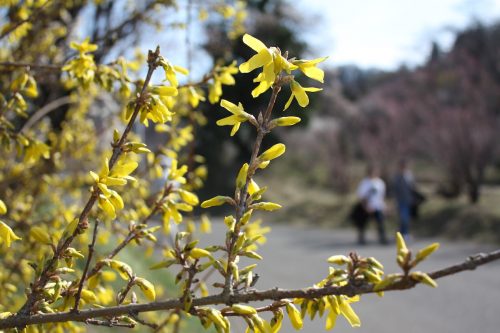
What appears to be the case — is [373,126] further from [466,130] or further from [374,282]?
[374,282]

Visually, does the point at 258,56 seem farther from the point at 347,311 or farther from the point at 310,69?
the point at 347,311

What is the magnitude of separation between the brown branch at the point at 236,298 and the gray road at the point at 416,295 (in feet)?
13.6

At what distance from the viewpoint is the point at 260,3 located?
79.4 feet

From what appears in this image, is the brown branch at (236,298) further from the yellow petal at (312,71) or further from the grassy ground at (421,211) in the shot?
the grassy ground at (421,211)

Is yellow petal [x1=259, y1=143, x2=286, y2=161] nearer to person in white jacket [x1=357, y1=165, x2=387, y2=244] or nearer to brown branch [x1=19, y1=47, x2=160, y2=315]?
brown branch [x1=19, y1=47, x2=160, y2=315]

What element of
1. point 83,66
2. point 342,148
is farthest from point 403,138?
point 83,66

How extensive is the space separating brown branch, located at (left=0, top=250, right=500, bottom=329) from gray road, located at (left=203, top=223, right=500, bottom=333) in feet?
13.6

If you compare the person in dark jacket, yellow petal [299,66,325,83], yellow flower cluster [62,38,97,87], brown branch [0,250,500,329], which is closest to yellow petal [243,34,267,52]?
yellow petal [299,66,325,83]

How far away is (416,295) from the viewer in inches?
257

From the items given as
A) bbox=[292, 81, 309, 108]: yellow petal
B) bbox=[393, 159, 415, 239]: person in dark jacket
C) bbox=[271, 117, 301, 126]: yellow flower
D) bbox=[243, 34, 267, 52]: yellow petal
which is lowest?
bbox=[271, 117, 301, 126]: yellow flower

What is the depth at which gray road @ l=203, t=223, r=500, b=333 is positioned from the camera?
5.40m

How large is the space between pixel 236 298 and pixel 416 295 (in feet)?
19.4

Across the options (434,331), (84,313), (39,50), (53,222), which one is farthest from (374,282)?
(434,331)

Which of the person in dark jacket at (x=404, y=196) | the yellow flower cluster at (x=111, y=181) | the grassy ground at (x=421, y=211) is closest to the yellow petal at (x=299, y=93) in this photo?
the yellow flower cluster at (x=111, y=181)
